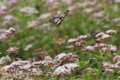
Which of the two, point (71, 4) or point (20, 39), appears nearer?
point (20, 39)

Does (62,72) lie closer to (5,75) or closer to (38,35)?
(5,75)

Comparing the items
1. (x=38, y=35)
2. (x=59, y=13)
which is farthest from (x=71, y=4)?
(x=38, y=35)

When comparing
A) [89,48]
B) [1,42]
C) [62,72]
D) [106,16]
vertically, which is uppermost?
[106,16]

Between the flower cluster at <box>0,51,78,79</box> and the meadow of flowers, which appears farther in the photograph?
the meadow of flowers

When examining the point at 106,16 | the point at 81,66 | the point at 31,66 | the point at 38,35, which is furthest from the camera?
the point at 106,16

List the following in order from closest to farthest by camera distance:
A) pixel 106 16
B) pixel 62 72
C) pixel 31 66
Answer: pixel 62 72 → pixel 31 66 → pixel 106 16

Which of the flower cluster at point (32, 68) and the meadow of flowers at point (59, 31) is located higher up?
the meadow of flowers at point (59, 31)

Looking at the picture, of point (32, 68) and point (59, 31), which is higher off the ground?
point (59, 31)

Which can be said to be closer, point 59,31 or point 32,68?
point 32,68

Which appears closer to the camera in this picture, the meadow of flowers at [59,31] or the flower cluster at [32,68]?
the flower cluster at [32,68]

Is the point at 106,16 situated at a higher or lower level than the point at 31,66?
higher

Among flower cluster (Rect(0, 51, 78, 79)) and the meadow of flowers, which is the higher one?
the meadow of flowers
